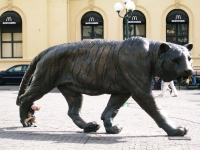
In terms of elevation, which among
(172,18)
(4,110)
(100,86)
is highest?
(172,18)

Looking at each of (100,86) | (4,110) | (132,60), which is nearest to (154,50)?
(132,60)

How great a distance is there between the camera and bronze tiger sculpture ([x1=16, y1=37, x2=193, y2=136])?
7.50 m

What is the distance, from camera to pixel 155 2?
31078 mm

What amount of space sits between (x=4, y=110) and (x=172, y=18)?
66.1 ft

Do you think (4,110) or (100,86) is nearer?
(100,86)

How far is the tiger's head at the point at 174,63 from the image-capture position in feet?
24.0

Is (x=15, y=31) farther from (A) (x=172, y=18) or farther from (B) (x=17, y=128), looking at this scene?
(B) (x=17, y=128)

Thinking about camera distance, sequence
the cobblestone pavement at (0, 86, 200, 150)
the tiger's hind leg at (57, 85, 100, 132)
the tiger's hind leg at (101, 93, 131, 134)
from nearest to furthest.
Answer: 1. the cobblestone pavement at (0, 86, 200, 150)
2. the tiger's hind leg at (101, 93, 131, 134)
3. the tiger's hind leg at (57, 85, 100, 132)

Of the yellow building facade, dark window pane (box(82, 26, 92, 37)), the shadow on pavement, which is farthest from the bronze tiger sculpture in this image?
dark window pane (box(82, 26, 92, 37))

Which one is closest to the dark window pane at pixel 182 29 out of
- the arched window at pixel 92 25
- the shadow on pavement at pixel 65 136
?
the arched window at pixel 92 25

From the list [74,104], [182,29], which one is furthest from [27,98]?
[182,29]

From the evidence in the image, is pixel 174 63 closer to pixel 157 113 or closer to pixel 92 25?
pixel 157 113

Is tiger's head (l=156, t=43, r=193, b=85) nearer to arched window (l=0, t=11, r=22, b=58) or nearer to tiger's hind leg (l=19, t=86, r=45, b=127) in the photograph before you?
tiger's hind leg (l=19, t=86, r=45, b=127)

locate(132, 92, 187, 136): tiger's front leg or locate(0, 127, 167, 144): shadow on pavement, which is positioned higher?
locate(132, 92, 187, 136): tiger's front leg
